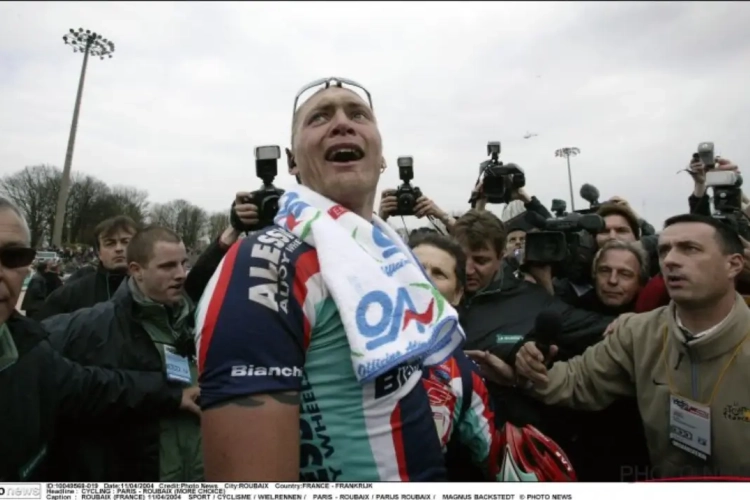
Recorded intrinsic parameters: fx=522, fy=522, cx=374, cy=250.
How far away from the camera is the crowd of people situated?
0.70 metres

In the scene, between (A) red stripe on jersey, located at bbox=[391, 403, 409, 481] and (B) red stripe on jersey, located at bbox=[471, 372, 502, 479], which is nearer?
(A) red stripe on jersey, located at bbox=[391, 403, 409, 481]

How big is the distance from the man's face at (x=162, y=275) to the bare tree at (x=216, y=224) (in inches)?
5.3

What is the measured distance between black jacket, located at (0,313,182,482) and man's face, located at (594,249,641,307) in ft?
4.96

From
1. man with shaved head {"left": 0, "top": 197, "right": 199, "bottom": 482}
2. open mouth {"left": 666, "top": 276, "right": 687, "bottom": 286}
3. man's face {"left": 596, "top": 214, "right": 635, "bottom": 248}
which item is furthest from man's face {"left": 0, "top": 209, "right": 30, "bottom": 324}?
man's face {"left": 596, "top": 214, "right": 635, "bottom": 248}

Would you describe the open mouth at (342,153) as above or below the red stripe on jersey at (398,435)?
above

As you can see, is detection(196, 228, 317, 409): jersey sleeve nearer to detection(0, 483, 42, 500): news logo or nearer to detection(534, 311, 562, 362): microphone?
detection(0, 483, 42, 500): news logo

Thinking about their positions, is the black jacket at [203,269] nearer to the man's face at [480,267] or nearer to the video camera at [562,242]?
the man's face at [480,267]

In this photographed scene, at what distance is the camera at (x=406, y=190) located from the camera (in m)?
1.98

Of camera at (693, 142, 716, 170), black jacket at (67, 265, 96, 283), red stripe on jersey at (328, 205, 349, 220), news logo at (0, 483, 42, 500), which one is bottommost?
news logo at (0, 483, 42, 500)

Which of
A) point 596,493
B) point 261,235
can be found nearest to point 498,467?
point 596,493

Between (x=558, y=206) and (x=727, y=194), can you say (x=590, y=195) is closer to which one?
(x=558, y=206)

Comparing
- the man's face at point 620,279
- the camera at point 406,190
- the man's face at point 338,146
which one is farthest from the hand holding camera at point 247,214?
the man's face at point 620,279

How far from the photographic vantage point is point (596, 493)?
1105mm

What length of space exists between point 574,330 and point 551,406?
0.82 feet
